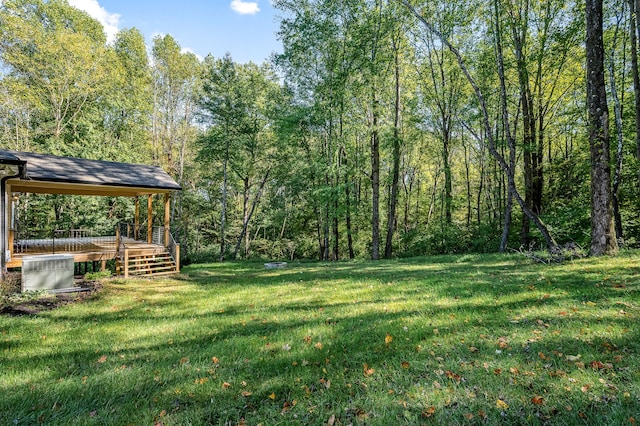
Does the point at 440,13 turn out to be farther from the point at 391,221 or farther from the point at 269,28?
the point at 391,221

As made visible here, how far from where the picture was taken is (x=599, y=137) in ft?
21.3

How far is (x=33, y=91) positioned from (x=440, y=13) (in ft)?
70.7

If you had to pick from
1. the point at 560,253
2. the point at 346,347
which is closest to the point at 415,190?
the point at 560,253

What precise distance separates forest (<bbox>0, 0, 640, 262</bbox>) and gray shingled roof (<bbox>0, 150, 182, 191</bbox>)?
20.5 feet

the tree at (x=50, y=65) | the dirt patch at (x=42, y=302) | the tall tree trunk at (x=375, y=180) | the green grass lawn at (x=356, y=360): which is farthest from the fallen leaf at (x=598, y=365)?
the tree at (x=50, y=65)

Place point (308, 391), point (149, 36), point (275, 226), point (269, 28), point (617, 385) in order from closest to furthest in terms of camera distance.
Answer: point (617, 385) → point (308, 391) → point (269, 28) → point (149, 36) → point (275, 226)

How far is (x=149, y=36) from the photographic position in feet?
71.1

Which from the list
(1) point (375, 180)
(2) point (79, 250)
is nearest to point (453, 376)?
(1) point (375, 180)

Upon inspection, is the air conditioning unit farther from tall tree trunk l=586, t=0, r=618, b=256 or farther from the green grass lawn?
tall tree trunk l=586, t=0, r=618, b=256

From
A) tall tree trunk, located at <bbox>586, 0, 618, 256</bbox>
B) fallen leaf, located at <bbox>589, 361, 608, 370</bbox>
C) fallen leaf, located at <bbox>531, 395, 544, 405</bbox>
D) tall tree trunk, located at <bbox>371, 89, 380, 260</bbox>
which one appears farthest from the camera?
tall tree trunk, located at <bbox>371, 89, 380, 260</bbox>

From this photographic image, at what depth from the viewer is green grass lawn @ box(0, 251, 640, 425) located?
235 centimetres

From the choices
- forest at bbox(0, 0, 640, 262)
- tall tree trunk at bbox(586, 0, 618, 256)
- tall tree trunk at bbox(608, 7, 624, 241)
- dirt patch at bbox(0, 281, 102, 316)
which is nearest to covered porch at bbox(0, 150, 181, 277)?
dirt patch at bbox(0, 281, 102, 316)

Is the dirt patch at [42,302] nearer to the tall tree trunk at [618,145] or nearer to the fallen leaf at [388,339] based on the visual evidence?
the fallen leaf at [388,339]

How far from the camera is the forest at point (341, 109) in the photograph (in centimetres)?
1297
